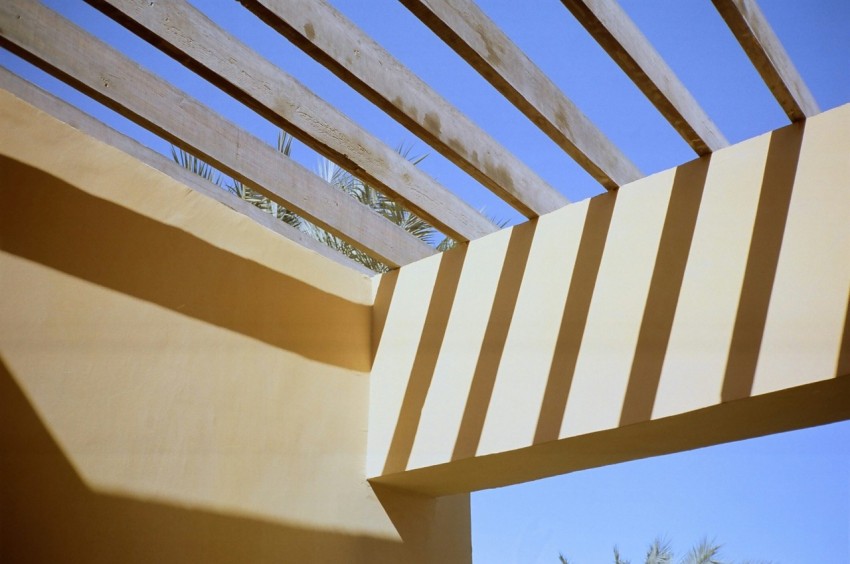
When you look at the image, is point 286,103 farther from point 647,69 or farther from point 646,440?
point 646,440

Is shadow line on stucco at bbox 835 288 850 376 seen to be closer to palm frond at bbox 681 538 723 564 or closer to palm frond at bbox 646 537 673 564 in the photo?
palm frond at bbox 646 537 673 564

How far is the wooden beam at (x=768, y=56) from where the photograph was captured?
2418mm

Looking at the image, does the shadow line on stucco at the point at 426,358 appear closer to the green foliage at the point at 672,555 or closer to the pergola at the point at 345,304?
the pergola at the point at 345,304

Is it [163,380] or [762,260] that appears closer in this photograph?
[762,260]

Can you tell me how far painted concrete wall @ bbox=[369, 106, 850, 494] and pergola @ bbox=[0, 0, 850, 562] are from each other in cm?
1

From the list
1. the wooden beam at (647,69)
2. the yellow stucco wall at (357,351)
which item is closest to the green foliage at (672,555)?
the yellow stucco wall at (357,351)

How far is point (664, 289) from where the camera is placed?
2.90m

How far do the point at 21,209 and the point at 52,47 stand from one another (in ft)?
1.75

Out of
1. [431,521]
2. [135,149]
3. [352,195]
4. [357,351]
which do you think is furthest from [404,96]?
[352,195]

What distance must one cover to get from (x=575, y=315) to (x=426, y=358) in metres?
0.74

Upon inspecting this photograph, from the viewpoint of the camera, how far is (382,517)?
11.5 feet

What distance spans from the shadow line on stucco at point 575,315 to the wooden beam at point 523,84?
13 cm

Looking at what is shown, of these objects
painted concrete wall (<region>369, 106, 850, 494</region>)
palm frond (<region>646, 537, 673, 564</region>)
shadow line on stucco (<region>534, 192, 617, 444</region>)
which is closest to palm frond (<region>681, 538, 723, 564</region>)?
palm frond (<region>646, 537, 673, 564</region>)

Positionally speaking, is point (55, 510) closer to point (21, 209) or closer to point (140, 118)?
point (21, 209)
